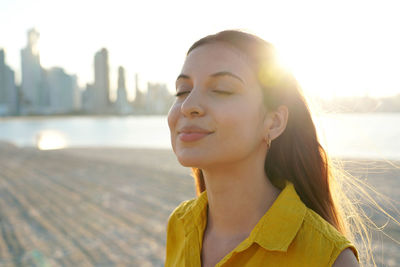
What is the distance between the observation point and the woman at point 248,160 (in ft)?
3.92

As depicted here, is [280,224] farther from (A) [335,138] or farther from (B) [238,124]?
(A) [335,138]

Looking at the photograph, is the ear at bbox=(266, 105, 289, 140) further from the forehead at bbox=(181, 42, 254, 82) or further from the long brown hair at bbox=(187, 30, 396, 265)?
the forehead at bbox=(181, 42, 254, 82)

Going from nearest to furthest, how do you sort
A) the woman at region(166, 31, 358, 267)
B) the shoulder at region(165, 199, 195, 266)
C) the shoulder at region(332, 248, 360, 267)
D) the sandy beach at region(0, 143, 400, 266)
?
the shoulder at region(332, 248, 360, 267) → the woman at region(166, 31, 358, 267) → the shoulder at region(165, 199, 195, 266) → the sandy beach at region(0, 143, 400, 266)

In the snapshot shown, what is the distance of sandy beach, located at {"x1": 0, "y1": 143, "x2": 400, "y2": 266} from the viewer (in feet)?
13.6

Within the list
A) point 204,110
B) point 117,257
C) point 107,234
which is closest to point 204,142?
point 204,110

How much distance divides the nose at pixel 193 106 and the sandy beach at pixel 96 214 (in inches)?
37.8

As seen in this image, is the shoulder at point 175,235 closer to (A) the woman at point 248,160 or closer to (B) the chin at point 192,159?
(A) the woman at point 248,160

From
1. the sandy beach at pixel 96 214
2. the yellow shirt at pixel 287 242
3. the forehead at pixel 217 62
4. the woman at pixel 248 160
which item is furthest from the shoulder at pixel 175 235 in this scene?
the sandy beach at pixel 96 214

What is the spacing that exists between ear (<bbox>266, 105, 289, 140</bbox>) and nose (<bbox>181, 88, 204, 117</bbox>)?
293 millimetres

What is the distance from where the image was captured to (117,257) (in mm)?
4199

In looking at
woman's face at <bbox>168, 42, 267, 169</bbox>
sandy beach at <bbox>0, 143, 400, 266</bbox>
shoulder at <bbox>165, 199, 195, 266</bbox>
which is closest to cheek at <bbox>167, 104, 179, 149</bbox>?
woman's face at <bbox>168, 42, 267, 169</bbox>

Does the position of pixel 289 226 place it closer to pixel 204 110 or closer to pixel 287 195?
pixel 287 195

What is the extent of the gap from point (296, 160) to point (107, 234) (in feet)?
13.5

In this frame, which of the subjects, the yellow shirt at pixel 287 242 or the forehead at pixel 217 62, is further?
the forehead at pixel 217 62
